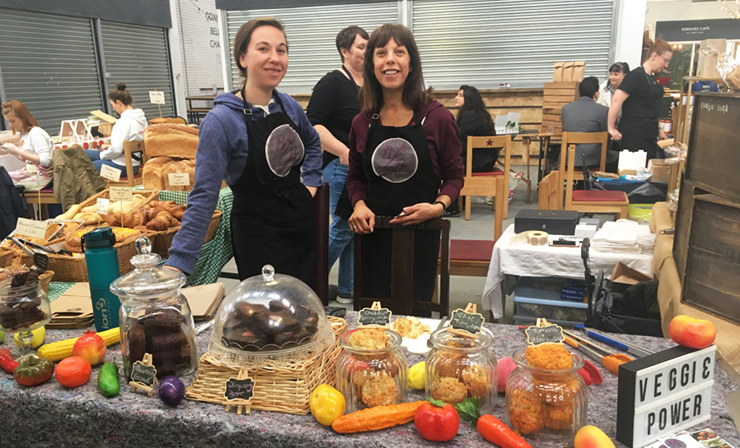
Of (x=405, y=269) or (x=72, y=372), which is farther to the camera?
(x=405, y=269)

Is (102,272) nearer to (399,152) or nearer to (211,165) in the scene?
(211,165)

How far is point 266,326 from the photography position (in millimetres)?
1150

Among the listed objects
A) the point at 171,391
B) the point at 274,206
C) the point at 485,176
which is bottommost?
the point at 485,176

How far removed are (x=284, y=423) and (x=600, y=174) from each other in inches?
169

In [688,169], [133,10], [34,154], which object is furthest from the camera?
A: [133,10]

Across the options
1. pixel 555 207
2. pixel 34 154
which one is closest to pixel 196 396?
pixel 555 207

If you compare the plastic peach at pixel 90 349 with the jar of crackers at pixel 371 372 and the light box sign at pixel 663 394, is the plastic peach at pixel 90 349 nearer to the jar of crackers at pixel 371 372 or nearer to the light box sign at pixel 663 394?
the jar of crackers at pixel 371 372

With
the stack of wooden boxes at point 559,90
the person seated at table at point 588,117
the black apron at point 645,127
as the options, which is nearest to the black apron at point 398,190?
the person seated at table at point 588,117

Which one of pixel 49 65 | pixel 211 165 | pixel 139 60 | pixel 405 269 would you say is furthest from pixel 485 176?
pixel 139 60

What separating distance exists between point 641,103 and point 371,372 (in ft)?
17.7

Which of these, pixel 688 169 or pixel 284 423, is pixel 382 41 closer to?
pixel 688 169

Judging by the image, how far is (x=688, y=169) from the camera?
5.94 ft

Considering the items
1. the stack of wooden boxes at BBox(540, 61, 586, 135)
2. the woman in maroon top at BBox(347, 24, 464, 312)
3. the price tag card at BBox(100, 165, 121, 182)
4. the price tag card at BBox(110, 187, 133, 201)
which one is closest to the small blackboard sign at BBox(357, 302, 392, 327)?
the woman in maroon top at BBox(347, 24, 464, 312)

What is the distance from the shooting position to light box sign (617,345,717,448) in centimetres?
95
